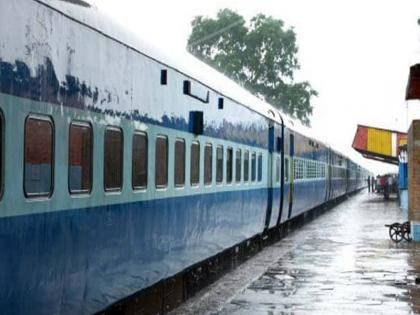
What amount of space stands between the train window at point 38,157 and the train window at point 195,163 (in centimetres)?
481

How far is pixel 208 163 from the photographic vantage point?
39.4ft

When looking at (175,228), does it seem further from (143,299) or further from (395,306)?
(395,306)

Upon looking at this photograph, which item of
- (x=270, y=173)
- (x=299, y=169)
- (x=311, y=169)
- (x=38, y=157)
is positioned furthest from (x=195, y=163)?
(x=311, y=169)

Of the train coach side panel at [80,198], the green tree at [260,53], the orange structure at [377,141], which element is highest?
the green tree at [260,53]

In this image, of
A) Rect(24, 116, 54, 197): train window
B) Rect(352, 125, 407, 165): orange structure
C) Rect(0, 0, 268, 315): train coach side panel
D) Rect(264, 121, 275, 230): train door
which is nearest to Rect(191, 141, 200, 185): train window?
Rect(0, 0, 268, 315): train coach side panel

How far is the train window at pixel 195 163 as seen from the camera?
10953mm

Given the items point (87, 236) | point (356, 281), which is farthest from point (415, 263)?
point (87, 236)

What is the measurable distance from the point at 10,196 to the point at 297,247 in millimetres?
15374

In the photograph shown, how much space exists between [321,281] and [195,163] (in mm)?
3900

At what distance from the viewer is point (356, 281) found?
14031mm

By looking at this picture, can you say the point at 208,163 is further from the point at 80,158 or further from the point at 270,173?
the point at 270,173

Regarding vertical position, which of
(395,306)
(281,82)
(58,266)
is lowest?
(395,306)

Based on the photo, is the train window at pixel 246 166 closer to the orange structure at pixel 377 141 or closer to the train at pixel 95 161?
the train at pixel 95 161

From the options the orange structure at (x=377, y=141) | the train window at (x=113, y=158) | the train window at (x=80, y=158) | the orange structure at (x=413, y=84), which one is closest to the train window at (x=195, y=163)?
the train window at (x=113, y=158)
